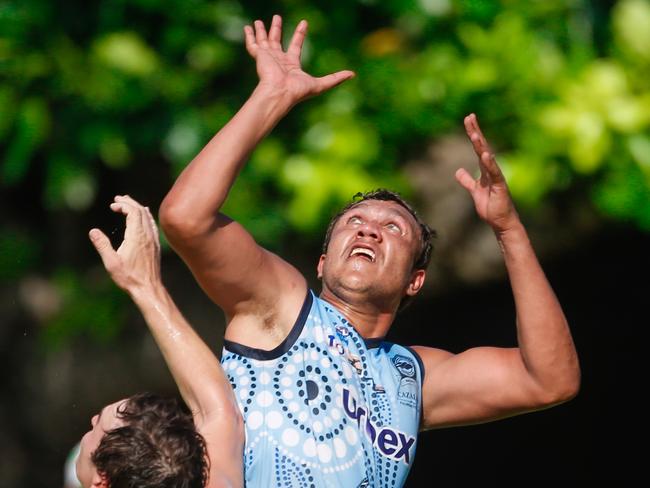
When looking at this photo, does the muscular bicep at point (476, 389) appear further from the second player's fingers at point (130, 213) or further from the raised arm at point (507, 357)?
the second player's fingers at point (130, 213)

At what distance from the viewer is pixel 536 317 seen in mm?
3756

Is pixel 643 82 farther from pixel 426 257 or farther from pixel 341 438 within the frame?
pixel 341 438

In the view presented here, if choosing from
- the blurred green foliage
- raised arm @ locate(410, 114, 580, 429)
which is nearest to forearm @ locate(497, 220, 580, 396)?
raised arm @ locate(410, 114, 580, 429)

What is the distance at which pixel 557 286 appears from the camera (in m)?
6.73

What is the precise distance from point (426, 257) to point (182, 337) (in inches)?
Answer: 38.2

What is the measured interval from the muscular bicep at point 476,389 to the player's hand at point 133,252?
0.94 m

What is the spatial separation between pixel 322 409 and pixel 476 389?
0.57 meters

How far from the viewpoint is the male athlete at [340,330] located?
3424 millimetres

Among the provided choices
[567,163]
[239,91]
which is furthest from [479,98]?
[239,91]

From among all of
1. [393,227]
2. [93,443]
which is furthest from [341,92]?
[93,443]

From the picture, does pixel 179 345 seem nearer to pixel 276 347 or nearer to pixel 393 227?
pixel 276 347

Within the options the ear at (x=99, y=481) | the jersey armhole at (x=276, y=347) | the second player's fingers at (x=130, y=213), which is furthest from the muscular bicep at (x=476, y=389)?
the ear at (x=99, y=481)

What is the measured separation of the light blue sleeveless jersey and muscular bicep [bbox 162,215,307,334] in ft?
0.21

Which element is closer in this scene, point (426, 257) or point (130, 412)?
point (130, 412)
